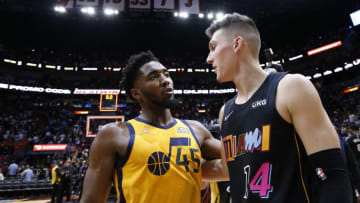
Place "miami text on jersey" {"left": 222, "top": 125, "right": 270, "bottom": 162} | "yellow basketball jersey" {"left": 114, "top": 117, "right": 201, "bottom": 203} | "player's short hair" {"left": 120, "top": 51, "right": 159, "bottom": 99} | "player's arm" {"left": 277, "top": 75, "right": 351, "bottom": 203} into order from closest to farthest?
"player's arm" {"left": 277, "top": 75, "right": 351, "bottom": 203} < "miami text on jersey" {"left": 222, "top": 125, "right": 270, "bottom": 162} < "yellow basketball jersey" {"left": 114, "top": 117, "right": 201, "bottom": 203} < "player's short hair" {"left": 120, "top": 51, "right": 159, "bottom": 99}

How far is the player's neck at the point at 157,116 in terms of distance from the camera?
231 centimetres

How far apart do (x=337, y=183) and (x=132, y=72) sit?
2005 millimetres

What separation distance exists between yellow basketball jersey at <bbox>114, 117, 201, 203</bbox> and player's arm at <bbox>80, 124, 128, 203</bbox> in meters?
0.09

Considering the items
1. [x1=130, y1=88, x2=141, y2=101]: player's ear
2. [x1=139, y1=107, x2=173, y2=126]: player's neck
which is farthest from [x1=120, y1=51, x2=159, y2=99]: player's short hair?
[x1=139, y1=107, x2=173, y2=126]: player's neck

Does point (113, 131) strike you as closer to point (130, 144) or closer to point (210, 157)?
point (130, 144)

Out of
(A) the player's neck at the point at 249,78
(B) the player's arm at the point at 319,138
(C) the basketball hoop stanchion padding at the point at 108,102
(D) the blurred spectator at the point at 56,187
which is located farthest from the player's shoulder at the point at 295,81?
(C) the basketball hoop stanchion padding at the point at 108,102

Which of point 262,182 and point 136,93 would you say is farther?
point 136,93

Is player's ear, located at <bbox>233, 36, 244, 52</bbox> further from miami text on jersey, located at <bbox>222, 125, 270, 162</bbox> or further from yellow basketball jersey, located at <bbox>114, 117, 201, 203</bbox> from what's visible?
yellow basketball jersey, located at <bbox>114, 117, 201, 203</bbox>

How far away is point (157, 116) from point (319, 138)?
150cm

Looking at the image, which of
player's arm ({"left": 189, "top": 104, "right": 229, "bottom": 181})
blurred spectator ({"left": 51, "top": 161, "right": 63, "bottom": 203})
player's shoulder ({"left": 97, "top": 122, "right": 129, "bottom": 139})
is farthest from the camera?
blurred spectator ({"left": 51, "top": 161, "right": 63, "bottom": 203})

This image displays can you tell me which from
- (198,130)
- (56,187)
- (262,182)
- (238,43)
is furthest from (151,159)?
(56,187)

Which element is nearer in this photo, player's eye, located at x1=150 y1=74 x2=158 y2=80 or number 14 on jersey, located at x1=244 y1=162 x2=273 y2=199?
→ number 14 on jersey, located at x1=244 y1=162 x2=273 y2=199

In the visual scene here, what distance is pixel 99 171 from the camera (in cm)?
196

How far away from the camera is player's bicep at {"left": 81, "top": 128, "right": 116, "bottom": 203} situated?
6.41ft
